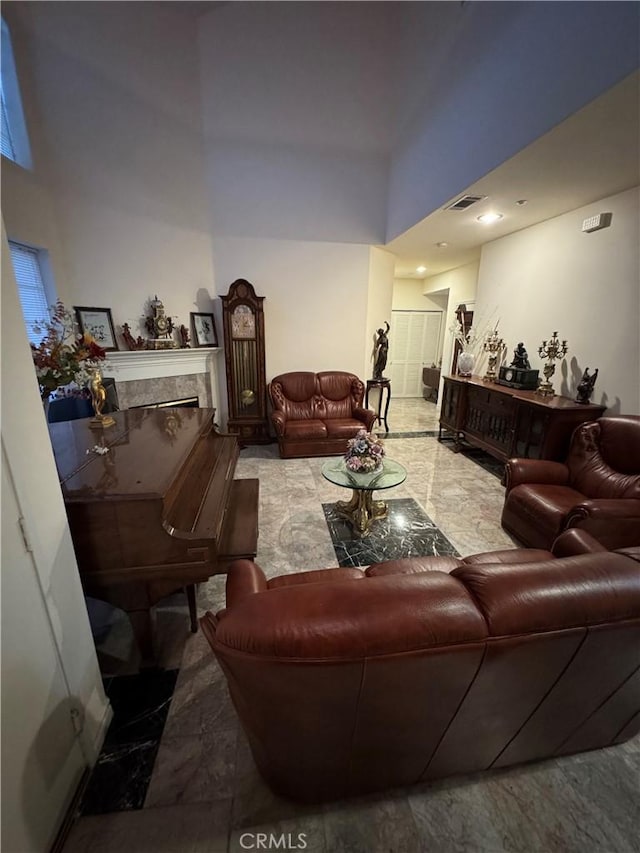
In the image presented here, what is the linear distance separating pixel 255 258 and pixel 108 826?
490cm

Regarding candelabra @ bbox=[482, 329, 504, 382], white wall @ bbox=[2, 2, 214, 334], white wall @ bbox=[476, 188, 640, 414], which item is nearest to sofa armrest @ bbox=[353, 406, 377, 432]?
candelabra @ bbox=[482, 329, 504, 382]

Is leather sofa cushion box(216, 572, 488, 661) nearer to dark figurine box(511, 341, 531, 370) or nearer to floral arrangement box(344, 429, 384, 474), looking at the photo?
floral arrangement box(344, 429, 384, 474)

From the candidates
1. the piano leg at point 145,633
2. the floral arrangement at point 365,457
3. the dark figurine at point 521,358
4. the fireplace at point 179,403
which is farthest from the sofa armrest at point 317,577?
the dark figurine at point 521,358

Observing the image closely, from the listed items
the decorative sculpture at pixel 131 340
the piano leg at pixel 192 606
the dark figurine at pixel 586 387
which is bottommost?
the piano leg at pixel 192 606

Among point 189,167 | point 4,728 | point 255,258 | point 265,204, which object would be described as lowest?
point 4,728

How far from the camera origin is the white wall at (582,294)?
2709 millimetres

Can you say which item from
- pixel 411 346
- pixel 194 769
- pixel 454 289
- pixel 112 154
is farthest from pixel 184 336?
pixel 411 346

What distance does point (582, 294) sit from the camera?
311 centimetres

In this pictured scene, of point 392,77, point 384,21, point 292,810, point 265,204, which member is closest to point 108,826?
point 292,810

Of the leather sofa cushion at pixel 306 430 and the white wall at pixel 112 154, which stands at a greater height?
the white wall at pixel 112 154

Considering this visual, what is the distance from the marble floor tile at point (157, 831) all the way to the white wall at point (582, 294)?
3.67 m

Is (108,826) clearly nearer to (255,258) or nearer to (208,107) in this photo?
(255,258)

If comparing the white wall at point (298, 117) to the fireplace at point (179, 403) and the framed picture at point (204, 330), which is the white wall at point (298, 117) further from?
the fireplace at point (179, 403)

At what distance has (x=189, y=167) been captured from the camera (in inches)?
156
